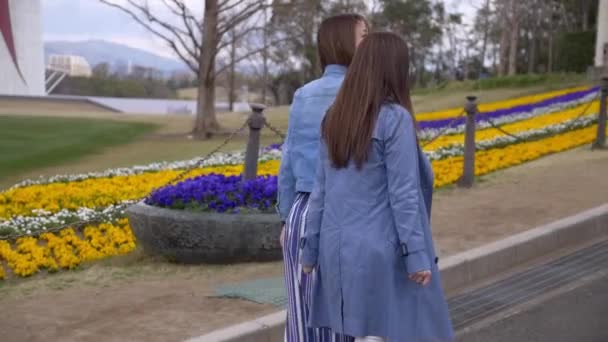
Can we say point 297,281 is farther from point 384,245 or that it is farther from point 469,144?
point 469,144

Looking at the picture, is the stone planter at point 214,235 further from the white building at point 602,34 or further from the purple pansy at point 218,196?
the white building at point 602,34

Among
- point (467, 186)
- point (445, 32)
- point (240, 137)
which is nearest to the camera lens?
point (467, 186)

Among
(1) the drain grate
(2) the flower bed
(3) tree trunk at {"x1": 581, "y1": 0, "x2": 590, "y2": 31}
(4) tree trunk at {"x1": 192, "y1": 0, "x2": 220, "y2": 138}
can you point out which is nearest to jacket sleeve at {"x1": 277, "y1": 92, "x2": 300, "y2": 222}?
(1) the drain grate

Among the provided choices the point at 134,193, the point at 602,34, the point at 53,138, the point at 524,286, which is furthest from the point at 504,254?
the point at 602,34

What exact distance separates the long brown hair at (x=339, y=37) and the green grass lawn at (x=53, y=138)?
11530mm

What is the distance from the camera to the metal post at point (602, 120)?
12.0 meters

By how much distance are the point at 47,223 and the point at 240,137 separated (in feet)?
52.7

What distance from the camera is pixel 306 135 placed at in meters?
3.11

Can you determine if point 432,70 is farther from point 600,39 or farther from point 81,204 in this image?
point 81,204

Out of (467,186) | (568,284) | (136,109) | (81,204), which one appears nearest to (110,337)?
(568,284)

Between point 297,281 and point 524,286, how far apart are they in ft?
9.75

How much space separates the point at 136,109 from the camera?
51.0 meters

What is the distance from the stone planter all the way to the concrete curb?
4.64ft

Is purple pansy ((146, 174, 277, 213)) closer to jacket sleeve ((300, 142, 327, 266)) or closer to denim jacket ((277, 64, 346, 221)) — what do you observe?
denim jacket ((277, 64, 346, 221))
